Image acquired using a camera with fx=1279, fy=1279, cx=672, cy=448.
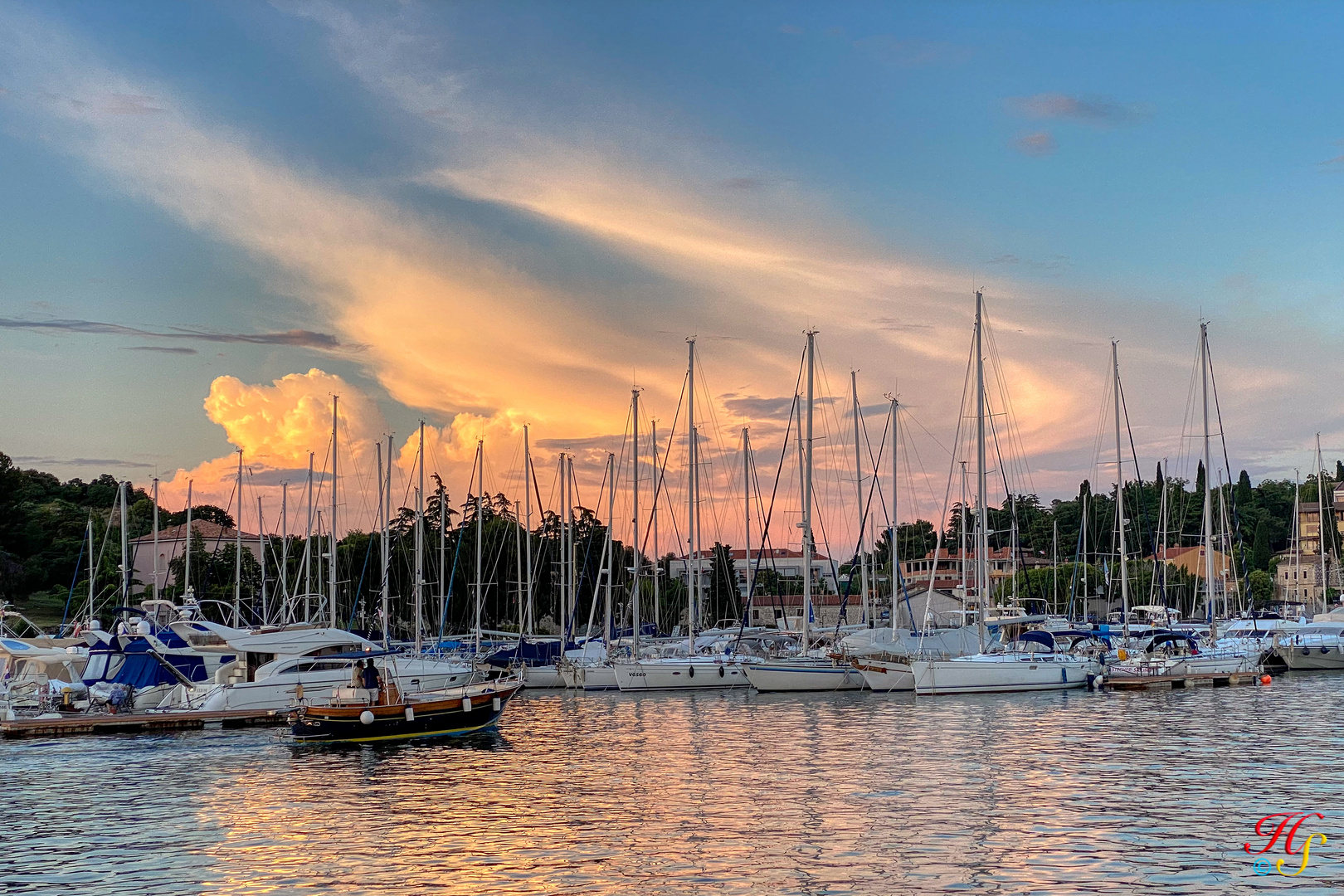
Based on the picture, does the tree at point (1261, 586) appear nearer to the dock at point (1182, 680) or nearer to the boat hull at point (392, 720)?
the dock at point (1182, 680)

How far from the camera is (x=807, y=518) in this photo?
65750 mm

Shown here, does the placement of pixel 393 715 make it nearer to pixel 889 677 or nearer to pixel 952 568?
pixel 889 677

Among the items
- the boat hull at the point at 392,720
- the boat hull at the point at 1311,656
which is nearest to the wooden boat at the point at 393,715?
the boat hull at the point at 392,720

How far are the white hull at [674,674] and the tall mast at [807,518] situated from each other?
4.46 metres

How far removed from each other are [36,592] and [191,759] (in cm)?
9791

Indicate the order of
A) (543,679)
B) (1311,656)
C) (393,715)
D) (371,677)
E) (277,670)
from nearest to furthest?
(393,715) < (371,677) < (277,670) < (543,679) < (1311,656)

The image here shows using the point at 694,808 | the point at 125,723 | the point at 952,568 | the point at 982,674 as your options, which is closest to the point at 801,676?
the point at 982,674

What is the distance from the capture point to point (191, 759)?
39.2 metres

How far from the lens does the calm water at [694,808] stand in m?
21.2

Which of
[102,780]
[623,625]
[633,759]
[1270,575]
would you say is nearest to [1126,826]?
[633,759]

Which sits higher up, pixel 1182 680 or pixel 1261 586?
pixel 1261 586

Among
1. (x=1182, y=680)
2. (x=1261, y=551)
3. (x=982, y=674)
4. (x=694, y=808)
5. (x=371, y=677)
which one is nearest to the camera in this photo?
(x=694, y=808)

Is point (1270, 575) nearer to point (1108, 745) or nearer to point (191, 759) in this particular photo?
point (1108, 745)

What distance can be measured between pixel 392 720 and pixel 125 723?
42.9ft
